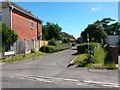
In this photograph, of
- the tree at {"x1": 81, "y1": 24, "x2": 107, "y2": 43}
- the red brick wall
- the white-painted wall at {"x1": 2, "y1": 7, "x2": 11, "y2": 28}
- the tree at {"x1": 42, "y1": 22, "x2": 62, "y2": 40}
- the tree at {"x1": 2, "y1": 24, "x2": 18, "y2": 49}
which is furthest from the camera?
the tree at {"x1": 81, "y1": 24, "x2": 107, "y2": 43}

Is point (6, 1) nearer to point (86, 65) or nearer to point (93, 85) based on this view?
point (86, 65)

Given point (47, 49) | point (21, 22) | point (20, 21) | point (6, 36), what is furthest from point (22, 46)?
point (47, 49)

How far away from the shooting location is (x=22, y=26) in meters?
33.0

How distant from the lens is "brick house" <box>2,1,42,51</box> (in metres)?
29.2

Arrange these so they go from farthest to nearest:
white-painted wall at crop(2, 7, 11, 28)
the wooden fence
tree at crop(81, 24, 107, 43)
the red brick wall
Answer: tree at crop(81, 24, 107, 43) → the red brick wall → white-painted wall at crop(2, 7, 11, 28) → the wooden fence

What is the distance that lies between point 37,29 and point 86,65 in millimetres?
23361

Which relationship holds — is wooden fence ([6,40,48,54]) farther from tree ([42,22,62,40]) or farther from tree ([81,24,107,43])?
tree ([81,24,107,43])

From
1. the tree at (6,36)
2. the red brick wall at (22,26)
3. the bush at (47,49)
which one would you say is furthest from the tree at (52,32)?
the tree at (6,36)

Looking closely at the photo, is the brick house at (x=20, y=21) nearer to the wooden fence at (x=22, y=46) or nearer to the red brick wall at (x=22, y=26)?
the red brick wall at (x=22, y=26)

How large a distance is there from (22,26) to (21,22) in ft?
1.98

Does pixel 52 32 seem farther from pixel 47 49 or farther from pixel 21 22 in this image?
pixel 21 22

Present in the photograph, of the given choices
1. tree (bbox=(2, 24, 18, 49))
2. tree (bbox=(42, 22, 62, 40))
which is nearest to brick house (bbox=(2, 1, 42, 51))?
→ tree (bbox=(2, 24, 18, 49))

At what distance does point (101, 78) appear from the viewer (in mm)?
12766

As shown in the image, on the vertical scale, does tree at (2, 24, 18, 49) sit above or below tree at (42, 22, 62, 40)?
below
